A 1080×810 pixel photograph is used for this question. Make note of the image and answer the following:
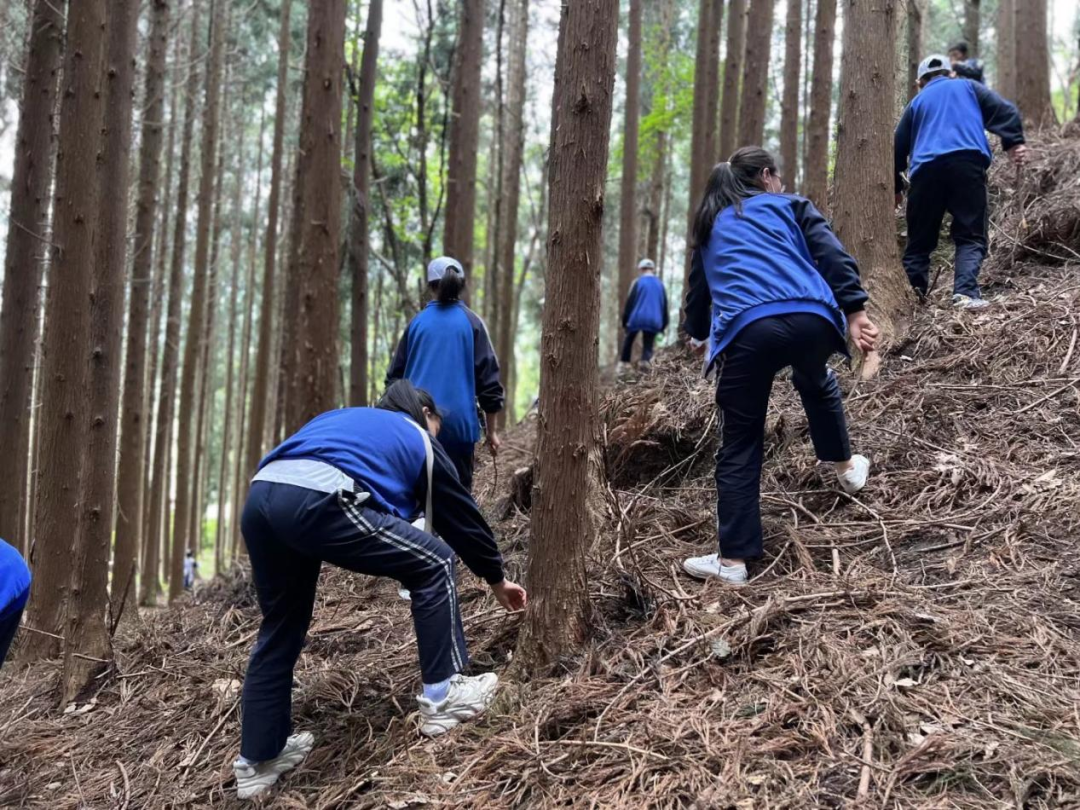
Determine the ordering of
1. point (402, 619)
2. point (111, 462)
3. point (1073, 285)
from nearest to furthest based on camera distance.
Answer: point (402, 619), point (111, 462), point (1073, 285)

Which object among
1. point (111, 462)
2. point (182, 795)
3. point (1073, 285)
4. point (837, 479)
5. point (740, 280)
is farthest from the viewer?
point (1073, 285)

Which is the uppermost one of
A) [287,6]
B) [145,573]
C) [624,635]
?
[287,6]

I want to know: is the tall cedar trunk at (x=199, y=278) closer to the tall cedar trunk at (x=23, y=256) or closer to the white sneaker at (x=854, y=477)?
the tall cedar trunk at (x=23, y=256)

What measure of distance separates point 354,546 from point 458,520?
1.55 feet

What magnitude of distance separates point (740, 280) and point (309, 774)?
2.64 meters

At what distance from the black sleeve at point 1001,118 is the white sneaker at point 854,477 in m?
3.54

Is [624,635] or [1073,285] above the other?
[1073,285]

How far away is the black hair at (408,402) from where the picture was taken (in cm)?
332

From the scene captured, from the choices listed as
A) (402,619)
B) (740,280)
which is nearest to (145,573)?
(402,619)

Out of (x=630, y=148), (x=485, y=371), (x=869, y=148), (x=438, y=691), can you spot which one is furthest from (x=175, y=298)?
(x=438, y=691)

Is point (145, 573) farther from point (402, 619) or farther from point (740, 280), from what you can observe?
point (740, 280)

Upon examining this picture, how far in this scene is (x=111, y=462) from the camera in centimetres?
493

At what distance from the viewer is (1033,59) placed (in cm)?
1027

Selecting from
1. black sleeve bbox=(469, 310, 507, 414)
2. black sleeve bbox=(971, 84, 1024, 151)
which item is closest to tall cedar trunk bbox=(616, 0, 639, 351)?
black sleeve bbox=(971, 84, 1024, 151)
